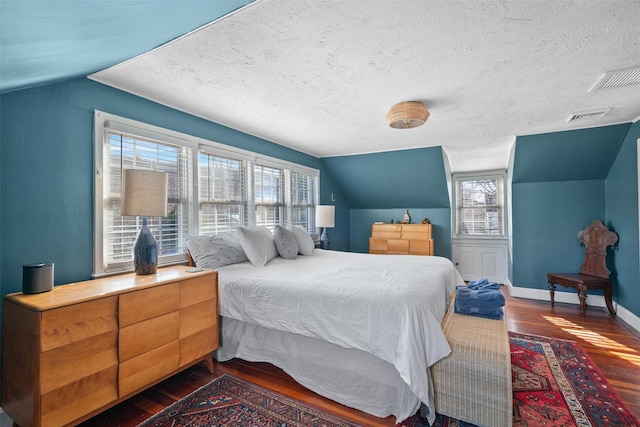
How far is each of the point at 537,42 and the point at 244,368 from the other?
123 inches

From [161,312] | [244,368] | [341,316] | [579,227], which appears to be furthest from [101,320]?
[579,227]

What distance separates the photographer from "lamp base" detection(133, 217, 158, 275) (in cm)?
211

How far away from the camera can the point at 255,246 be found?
2.89 metres

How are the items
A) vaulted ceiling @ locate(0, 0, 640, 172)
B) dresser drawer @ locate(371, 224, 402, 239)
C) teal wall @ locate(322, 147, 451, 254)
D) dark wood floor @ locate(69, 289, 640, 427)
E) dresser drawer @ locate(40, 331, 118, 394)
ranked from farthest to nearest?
dresser drawer @ locate(371, 224, 402, 239) → teal wall @ locate(322, 147, 451, 254) → dark wood floor @ locate(69, 289, 640, 427) → dresser drawer @ locate(40, 331, 118, 394) → vaulted ceiling @ locate(0, 0, 640, 172)

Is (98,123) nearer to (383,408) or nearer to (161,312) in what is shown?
(161,312)

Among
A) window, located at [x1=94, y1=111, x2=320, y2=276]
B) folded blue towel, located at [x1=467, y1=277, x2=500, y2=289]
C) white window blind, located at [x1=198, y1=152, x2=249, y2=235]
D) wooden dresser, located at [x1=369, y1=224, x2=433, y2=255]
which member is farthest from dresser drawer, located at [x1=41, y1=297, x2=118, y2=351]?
wooden dresser, located at [x1=369, y1=224, x2=433, y2=255]

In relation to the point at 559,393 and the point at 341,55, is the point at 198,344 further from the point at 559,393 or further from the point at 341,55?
the point at 559,393

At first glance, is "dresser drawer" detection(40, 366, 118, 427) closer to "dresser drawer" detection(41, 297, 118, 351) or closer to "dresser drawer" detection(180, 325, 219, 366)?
"dresser drawer" detection(41, 297, 118, 351)

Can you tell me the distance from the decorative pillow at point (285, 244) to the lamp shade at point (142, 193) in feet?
4.64

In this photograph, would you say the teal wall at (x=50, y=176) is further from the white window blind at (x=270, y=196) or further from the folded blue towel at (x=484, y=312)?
the folded blue towel at (x=484, y=312)

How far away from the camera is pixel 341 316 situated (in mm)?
1856

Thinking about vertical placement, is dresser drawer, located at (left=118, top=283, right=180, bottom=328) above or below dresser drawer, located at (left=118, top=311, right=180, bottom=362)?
above

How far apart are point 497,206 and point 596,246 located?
1741 mm

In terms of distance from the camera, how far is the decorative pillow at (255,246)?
2861 mm
